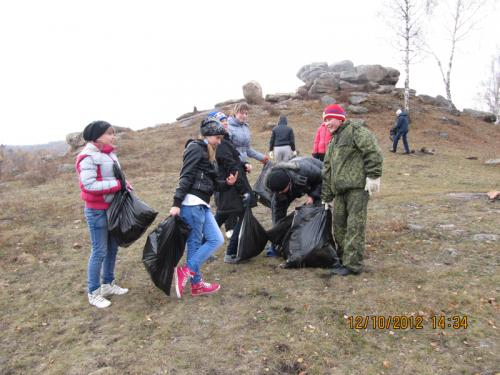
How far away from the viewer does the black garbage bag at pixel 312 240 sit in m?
4.19

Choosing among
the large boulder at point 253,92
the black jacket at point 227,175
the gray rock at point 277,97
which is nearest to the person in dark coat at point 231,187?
the black jacket at point 227,175

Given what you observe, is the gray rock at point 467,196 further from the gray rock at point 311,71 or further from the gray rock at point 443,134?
the gray rock at point 311,71

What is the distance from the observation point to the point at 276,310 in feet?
11.6

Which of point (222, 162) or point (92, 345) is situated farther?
point (222, 162)

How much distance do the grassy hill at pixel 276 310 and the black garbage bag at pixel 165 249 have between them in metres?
0.33

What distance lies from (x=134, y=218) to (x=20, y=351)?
141 cm

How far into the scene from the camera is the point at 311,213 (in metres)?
4.30

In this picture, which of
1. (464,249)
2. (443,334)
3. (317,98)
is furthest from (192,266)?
(317,98)

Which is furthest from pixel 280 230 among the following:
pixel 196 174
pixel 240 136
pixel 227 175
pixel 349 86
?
pixel 349 86

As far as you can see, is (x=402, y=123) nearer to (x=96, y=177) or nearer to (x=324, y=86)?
(x=324, y=86)

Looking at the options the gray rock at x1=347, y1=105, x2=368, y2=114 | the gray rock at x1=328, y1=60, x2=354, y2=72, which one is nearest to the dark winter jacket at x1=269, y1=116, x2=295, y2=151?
the gray rock at x1=347, y1=105, x2=368, y2=114

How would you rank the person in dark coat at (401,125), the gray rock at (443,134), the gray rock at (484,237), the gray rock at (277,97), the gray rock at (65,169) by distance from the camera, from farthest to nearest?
the gray rock at (277,97) < the gray rock at (443,134) < the gray rock at (65,169) < the person in dark coat at (401,125) < the gray rock at (484,237)

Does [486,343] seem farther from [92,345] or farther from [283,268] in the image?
[92,345]

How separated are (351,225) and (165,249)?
1.86 m
